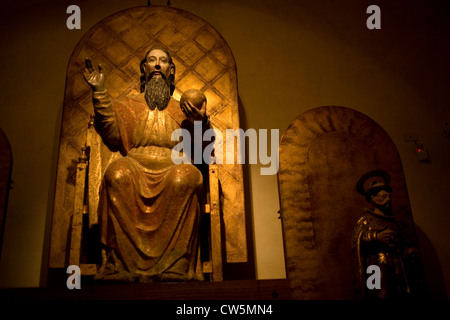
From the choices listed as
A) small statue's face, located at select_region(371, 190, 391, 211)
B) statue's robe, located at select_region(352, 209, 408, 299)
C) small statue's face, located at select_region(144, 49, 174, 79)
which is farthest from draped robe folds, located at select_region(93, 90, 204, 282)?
small statue's face, located at select_region(371, 190, 391, 211)

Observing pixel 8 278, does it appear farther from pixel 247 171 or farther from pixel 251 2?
pixel 251 2

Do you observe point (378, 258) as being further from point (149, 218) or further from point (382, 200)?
point (149, 218)

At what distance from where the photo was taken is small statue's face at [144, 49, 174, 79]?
374cm

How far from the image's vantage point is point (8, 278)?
3789 millimetres

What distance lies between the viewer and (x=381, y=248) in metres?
3.05

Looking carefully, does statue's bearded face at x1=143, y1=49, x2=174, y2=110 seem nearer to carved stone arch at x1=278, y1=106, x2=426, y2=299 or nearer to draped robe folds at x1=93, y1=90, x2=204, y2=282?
draped robe folds at x1=93, y1=90, x2=204, y2=282

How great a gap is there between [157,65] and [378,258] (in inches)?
85.0

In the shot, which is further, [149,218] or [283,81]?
[283,81]

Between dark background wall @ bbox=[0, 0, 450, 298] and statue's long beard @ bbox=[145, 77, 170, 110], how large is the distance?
99 centimetres

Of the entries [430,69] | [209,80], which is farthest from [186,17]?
[430,69]

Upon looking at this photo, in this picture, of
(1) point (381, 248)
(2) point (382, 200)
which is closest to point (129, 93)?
(2) point (382, 200)

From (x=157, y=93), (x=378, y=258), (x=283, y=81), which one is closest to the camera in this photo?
(x=378, y=258)

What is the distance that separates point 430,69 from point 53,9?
12.4 feet

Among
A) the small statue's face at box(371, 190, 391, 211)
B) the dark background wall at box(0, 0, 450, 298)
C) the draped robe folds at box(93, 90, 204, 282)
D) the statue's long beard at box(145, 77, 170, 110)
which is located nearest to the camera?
the draped robe folds at box(93, 90, 204, 282)
